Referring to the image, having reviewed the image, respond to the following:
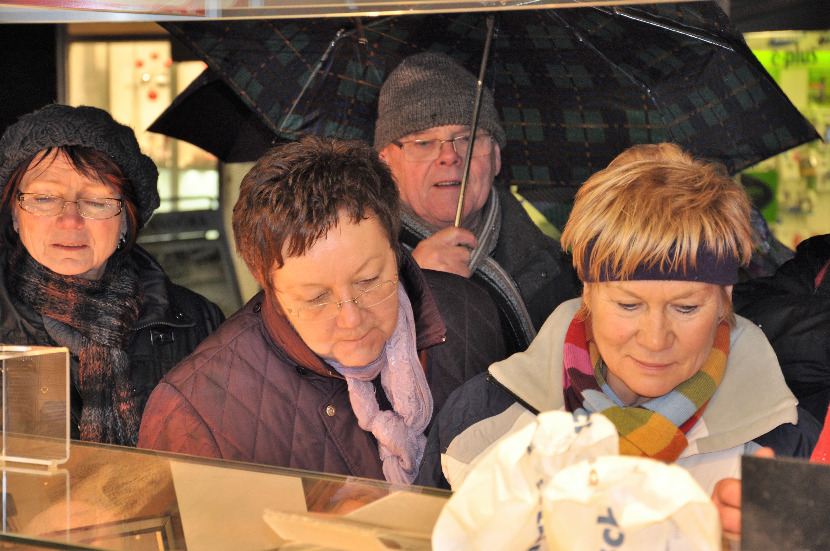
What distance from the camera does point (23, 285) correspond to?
8.98ft

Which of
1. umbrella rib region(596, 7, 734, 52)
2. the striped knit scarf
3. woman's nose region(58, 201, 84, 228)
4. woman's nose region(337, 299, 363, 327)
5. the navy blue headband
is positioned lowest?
the striped knit scarf

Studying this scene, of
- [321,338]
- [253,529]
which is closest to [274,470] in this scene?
[253,529]

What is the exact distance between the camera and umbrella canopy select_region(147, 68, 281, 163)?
3.77 meters

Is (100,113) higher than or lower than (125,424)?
higher

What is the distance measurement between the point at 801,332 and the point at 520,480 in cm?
146

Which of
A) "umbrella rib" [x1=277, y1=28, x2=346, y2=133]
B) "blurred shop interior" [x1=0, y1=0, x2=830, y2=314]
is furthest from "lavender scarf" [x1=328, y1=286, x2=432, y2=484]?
"blurred shop interior" [x1=0, y1=0, x2=830, y2=314]

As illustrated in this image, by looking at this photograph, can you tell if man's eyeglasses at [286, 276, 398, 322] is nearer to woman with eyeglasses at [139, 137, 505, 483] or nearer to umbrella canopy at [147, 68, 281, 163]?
woman with eyeglasses at [139, 137, 505, 483]

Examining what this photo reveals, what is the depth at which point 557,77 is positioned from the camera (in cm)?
299

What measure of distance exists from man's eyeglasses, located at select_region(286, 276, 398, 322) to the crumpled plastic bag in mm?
997

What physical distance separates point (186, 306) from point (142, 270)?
198 mm

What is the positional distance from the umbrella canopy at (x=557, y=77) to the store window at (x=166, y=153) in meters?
1.19

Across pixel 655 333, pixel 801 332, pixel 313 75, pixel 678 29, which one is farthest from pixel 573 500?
pixel 313 75

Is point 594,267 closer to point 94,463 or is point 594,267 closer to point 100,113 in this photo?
point 94,463

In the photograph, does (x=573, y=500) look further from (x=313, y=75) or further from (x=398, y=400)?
(x=313, y=75)
